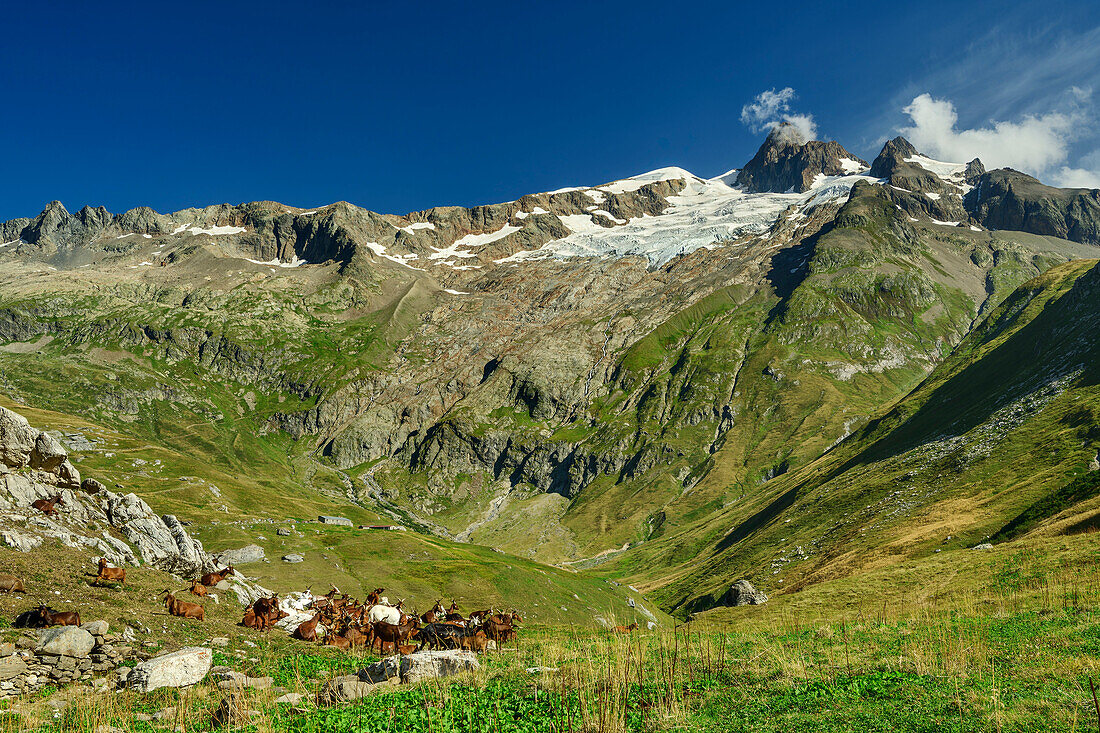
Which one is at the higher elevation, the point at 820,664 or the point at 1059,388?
the point at 1059,388

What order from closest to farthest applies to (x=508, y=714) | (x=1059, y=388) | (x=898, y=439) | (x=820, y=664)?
(x=508, y=714) < (x=820, y=664) < (x=1059, y=388) < (x=898, y=439)

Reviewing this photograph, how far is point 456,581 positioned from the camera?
72.4 meters

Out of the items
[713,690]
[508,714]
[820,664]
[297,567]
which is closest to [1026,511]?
[820,664]

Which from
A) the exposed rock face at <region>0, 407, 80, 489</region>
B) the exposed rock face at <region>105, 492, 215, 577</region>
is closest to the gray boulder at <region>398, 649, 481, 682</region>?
the exposed rock face at <region>105, 492, 215, 577</region>

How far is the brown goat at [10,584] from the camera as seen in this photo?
74.6 ft

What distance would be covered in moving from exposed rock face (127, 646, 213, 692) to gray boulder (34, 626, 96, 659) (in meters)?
2.39

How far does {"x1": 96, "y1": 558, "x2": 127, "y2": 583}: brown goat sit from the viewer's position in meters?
26.9

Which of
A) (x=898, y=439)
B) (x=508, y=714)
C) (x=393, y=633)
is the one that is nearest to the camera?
(x=508, y=714)

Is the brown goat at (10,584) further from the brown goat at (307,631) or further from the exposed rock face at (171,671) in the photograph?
the brown goat at (307,631)

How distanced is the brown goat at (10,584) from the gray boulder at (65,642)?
481 cm

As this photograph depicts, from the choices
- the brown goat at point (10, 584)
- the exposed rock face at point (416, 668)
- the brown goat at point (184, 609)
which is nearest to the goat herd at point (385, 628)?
the brown goat at point (184, 609)

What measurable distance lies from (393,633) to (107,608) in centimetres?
1216

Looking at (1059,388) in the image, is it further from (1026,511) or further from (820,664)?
(820,664)

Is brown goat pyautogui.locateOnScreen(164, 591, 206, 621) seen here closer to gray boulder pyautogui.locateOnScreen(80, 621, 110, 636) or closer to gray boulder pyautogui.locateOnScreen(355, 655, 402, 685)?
gray boulder pyautogui.locateOnScreen(80, 621, 110, 636)
